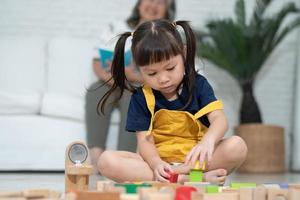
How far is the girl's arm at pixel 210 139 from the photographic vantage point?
1.37 metres

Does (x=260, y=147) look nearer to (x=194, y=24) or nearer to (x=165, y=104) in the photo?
(x=194, y=24)

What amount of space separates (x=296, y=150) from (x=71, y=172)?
2744 millimetres

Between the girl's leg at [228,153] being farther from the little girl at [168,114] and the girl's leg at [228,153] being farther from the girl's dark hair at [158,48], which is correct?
the girl's dark hair at [158,48]

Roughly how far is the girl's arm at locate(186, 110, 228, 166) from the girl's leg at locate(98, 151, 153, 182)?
19cm

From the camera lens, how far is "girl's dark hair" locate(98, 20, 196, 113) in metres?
1.48

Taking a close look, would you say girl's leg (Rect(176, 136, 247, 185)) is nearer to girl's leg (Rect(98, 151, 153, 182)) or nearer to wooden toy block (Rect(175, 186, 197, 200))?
girl's leg (Rect(98, 151, 153, 182))

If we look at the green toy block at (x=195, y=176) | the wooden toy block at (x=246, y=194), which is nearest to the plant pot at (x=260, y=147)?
the green toy block at (x=195, y=176)

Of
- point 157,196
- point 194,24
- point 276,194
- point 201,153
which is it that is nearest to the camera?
point 157,196

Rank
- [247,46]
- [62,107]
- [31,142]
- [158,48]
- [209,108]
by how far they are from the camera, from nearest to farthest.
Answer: [158,48] < [209,108] < [31,142] < [62,107] < [247,46]

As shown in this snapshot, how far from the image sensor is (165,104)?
5.33ft

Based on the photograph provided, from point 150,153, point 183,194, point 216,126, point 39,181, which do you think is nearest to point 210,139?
point 216,126

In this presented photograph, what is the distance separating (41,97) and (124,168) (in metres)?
1.74

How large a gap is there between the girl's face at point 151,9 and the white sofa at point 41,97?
0.50 metres

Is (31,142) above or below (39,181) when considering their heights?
above
